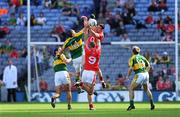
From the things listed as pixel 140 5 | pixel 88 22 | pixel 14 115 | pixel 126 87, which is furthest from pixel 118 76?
pixel 14 115

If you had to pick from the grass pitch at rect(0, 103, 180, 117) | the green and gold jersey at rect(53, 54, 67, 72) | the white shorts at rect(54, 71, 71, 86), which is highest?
the green and gold jersey at rect(53, 54, 67, 72)

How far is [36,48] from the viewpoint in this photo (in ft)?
127

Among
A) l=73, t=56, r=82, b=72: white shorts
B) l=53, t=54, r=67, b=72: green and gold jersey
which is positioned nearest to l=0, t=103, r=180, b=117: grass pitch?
l=53, t=54, r=67, b=72: green and gold jersey

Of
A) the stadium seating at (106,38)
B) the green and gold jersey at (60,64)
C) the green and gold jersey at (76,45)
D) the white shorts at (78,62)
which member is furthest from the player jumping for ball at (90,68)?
the stadium seating at (106,38)

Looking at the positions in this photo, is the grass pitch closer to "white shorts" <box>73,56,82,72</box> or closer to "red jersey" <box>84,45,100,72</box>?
"red jersey" <box>84,45,100,72</box>

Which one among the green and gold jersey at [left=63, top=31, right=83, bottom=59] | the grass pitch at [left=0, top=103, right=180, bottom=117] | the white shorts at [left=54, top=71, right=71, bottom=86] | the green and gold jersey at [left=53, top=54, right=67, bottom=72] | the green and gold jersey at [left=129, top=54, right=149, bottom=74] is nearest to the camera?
the grass pitch at [left=0, top=103, right=180, bottom=117]

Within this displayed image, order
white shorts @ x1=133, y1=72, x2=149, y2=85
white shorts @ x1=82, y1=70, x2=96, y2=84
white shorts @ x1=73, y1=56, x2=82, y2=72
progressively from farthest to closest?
white shorts @ x1=73, y1=56, x2=82, y2=72 < white shorts @ x1=133, y1=72, x2=149, y2=85 < white shorts @ x1=82, y1=70, x2=96, y2=84

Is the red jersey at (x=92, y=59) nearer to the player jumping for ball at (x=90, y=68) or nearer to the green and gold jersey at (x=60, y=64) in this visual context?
the player jumping for ball at (x=90, y=68)

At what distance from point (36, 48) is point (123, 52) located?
444cm

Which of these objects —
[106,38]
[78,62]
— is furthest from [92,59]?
[106,38]

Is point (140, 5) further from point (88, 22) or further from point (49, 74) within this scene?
point (88, 22)

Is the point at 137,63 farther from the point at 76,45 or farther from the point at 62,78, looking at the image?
the point at 62,78

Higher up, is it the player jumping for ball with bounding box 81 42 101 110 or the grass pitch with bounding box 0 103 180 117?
the player jumping for ball with bounding box 81 42 101 110

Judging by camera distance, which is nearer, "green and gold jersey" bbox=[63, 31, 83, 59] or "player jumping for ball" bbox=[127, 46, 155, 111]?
"player jumping for ball" bbox=[127, 46, 155, 111]
